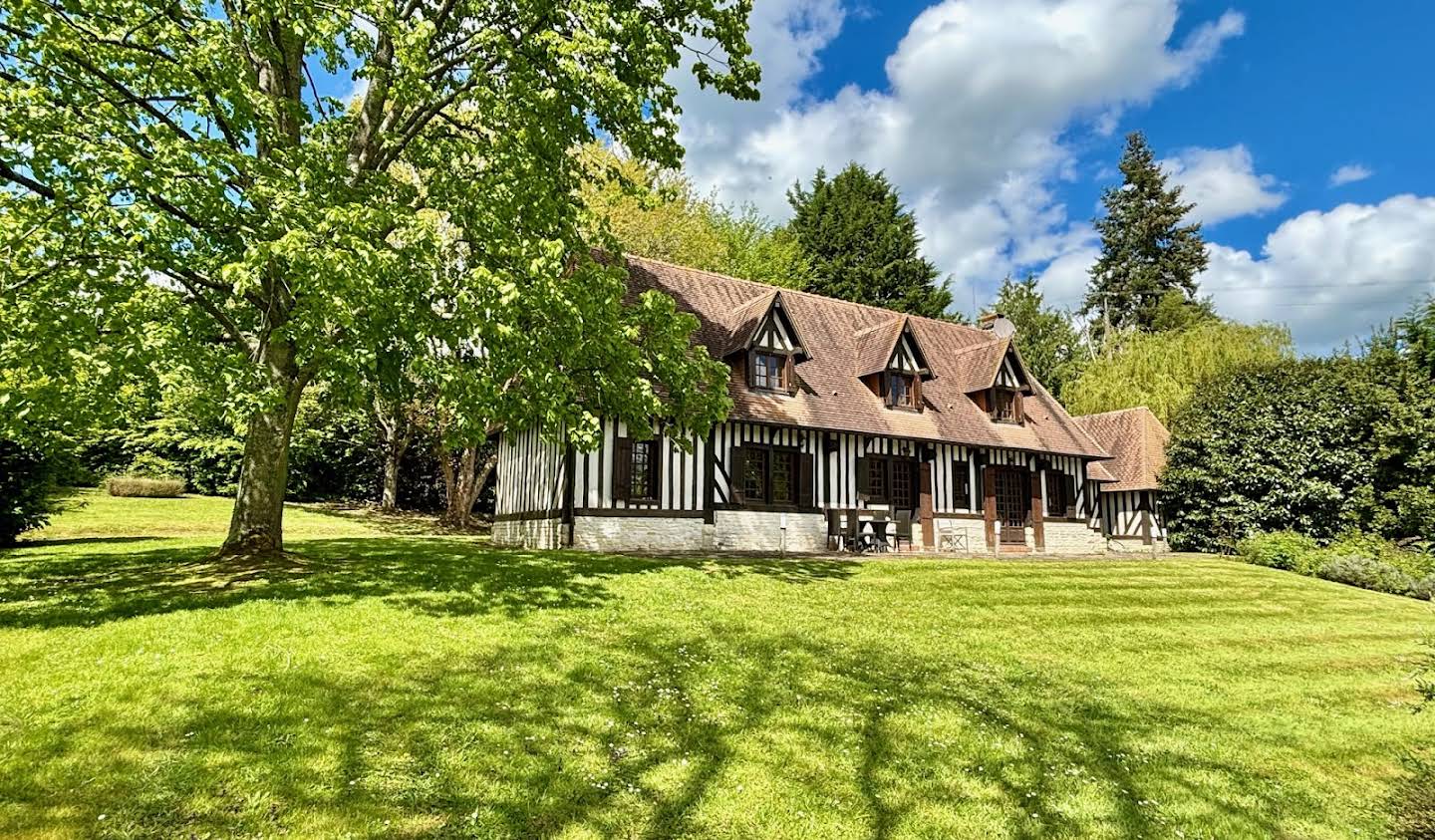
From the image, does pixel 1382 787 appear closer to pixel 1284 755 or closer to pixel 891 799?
pixel 1284 755

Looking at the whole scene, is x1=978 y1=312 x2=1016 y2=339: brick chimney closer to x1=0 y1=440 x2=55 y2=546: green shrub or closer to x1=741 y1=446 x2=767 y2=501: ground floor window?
x1=741 y1=446 x2=767 y2=501: ground floor window

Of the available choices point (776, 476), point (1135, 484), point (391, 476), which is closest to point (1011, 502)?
point (1135, 484)

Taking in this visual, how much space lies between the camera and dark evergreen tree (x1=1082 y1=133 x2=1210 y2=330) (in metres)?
46.7

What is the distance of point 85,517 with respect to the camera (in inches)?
728

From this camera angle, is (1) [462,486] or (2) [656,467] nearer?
(2) [656,467]

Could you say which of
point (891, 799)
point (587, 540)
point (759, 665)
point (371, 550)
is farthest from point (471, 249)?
point (891, 799)

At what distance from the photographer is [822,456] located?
18562 mm

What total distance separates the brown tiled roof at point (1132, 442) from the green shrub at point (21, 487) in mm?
27400

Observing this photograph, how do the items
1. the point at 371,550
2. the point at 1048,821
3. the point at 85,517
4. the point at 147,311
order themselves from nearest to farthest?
the point at 1048,821 → the point at 147,311 → the point at 371,550 → the point at 85,517

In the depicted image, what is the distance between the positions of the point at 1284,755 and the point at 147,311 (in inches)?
455

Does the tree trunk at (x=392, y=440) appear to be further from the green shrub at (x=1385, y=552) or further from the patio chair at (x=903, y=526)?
the green shrub at (x=1385, y=552)

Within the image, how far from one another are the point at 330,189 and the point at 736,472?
10256 mm

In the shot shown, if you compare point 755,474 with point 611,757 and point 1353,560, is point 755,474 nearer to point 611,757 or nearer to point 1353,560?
point 611,757

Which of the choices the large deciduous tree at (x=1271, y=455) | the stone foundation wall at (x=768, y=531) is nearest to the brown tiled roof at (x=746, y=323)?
the stone foundation wall at (x=768, y=531)
